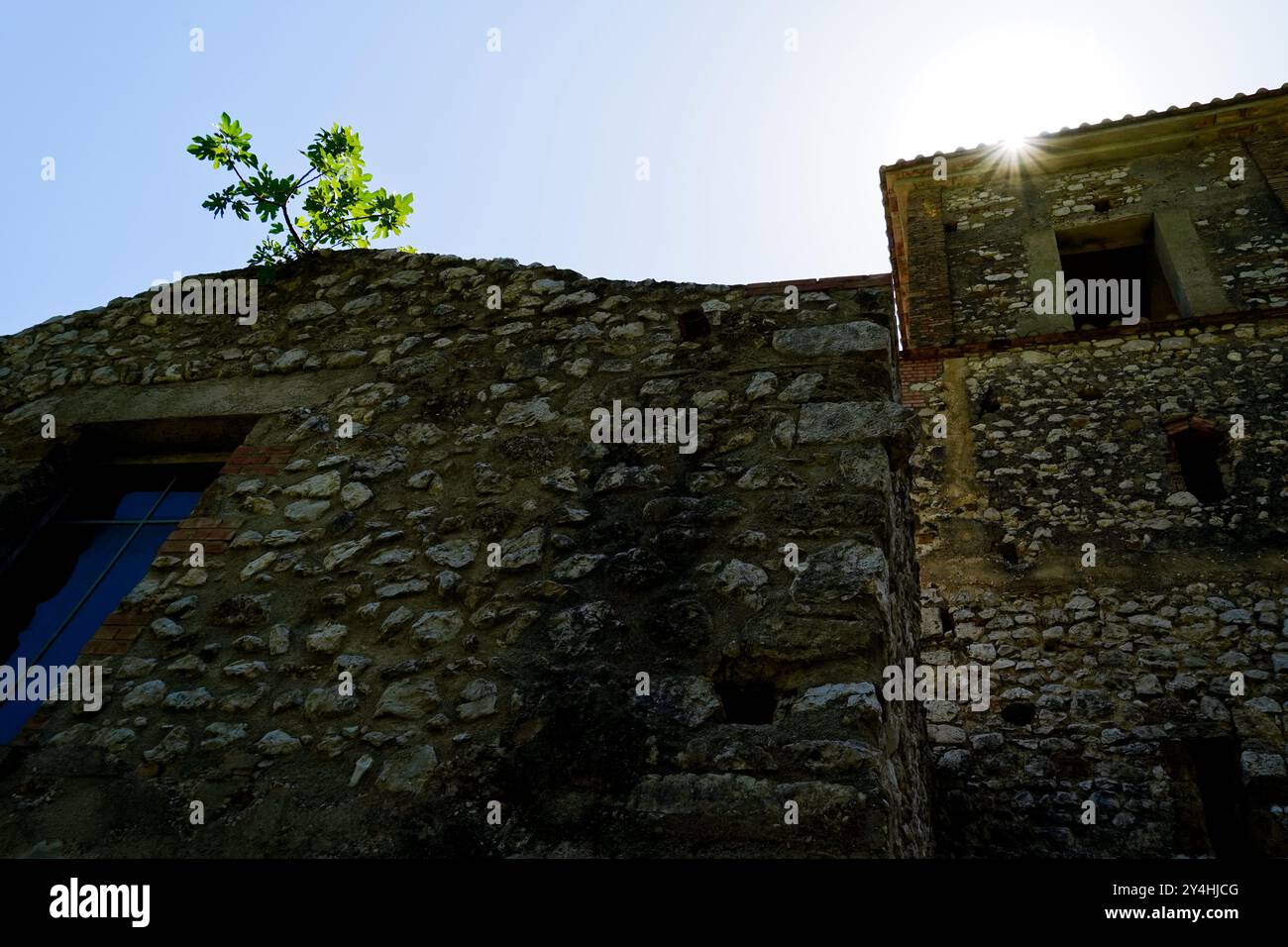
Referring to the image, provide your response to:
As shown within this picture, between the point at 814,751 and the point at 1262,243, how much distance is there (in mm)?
9482

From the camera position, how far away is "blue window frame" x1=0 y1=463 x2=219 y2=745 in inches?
149

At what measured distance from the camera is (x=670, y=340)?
368 cm

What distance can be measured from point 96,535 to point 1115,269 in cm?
1081

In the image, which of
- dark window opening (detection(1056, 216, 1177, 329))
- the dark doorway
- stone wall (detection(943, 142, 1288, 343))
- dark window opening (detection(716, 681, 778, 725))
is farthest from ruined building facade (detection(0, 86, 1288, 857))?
dark window opening (detection(1056, 216, 1177, 329))

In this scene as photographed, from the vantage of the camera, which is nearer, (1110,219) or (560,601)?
(560,601)

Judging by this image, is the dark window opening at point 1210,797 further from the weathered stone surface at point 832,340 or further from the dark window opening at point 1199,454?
the weathered stone surface at point 832,340

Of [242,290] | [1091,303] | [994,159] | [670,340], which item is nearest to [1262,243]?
[1091,303]

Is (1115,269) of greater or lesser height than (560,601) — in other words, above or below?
above

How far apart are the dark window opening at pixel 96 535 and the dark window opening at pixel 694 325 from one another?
2.21 metres

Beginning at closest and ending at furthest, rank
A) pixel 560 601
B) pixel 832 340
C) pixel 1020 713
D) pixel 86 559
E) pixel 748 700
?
pixel 748 700
pixel 560 601
pixel 832 340
pixel 86 559
pixel 1020 713

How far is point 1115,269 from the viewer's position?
1026cm

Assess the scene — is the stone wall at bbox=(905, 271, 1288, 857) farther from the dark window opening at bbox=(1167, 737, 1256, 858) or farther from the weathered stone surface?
the weathered stone surface

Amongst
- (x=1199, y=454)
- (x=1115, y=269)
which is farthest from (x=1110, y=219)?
(x=1199, y=454)

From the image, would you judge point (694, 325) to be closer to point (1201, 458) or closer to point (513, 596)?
point (513, 596)
